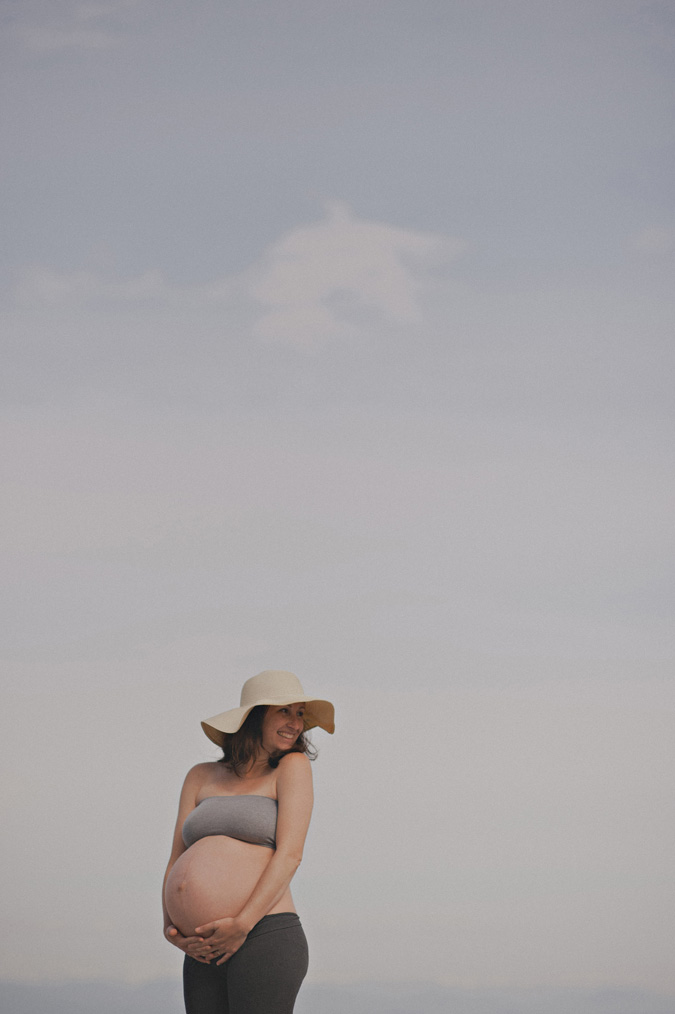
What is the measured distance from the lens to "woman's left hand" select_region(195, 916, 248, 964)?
2.51 meters

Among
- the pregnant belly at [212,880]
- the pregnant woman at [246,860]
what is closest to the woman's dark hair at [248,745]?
the pregnant woman at [246,860]

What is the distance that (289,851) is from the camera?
261 centimetres

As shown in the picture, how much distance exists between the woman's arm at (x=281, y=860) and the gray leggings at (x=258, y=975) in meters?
0.03

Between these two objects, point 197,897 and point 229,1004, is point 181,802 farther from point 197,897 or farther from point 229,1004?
point 229,1004

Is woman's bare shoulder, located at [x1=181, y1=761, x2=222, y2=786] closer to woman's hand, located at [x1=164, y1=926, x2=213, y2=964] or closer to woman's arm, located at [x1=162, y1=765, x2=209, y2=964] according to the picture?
woman's arm, located at [x1=162, y1=765, x2=209, y2=964]

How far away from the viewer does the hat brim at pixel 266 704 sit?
280 centimetres

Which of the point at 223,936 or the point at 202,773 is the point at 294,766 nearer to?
the point at 202,773

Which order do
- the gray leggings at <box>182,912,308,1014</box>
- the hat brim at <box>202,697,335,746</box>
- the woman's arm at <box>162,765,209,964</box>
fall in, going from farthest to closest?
1. the hat brim at <box>202,697,335,746</box>
2. the woman's arm at <box>162,765,209,964</box>
3. the gray leggings at <box>182,912,308,1014</box>

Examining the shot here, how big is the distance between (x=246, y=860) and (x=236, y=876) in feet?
0.15

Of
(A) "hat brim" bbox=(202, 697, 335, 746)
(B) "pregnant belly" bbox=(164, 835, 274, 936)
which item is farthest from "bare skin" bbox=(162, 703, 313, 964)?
(A) "hat brim" bbox=(202, 697, 335, 746)

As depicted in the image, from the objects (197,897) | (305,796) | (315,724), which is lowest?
(197,897)

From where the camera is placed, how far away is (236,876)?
2602mm

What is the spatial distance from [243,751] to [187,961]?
505mm

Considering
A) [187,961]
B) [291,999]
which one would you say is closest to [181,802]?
[187,961]
